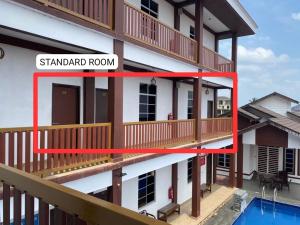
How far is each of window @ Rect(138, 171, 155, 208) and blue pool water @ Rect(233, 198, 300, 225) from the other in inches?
173

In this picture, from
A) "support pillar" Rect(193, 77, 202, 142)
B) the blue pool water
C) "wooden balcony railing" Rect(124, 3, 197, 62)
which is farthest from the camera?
the blue pool water

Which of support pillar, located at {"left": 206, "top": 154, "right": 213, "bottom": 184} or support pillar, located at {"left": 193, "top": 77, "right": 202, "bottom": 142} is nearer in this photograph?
support pillar, located at {"left": 193, "top": 77, "right": 202, "bottom": 142}

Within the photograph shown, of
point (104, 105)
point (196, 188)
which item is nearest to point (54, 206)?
point (104, 105)

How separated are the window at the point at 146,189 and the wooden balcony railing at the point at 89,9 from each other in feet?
23.1

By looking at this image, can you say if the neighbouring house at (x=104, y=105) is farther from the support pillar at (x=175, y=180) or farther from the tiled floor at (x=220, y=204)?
the tiled floor at (x=220, y=204)

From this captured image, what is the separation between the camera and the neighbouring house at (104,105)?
5.23 m

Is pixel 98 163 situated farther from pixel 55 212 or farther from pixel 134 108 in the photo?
pixel 55 212

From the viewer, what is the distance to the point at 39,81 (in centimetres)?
805

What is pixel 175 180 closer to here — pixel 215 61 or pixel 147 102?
pixel 147 102

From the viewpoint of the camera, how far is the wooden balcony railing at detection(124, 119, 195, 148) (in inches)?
345

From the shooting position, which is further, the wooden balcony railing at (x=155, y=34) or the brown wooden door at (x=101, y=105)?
the brown wooden door at (x=101, y=105)

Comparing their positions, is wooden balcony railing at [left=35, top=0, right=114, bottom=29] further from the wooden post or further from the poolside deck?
the poolside deck

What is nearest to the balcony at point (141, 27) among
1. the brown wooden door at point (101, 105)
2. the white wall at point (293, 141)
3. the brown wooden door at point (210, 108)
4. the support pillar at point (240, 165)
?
the brown wooden door at point (101, 105)

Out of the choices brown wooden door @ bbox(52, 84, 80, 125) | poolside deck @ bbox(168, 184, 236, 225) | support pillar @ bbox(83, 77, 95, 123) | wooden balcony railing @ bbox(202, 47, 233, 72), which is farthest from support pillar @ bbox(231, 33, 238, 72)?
brown wooden door @ bbox(52, 84, 80, 125)
